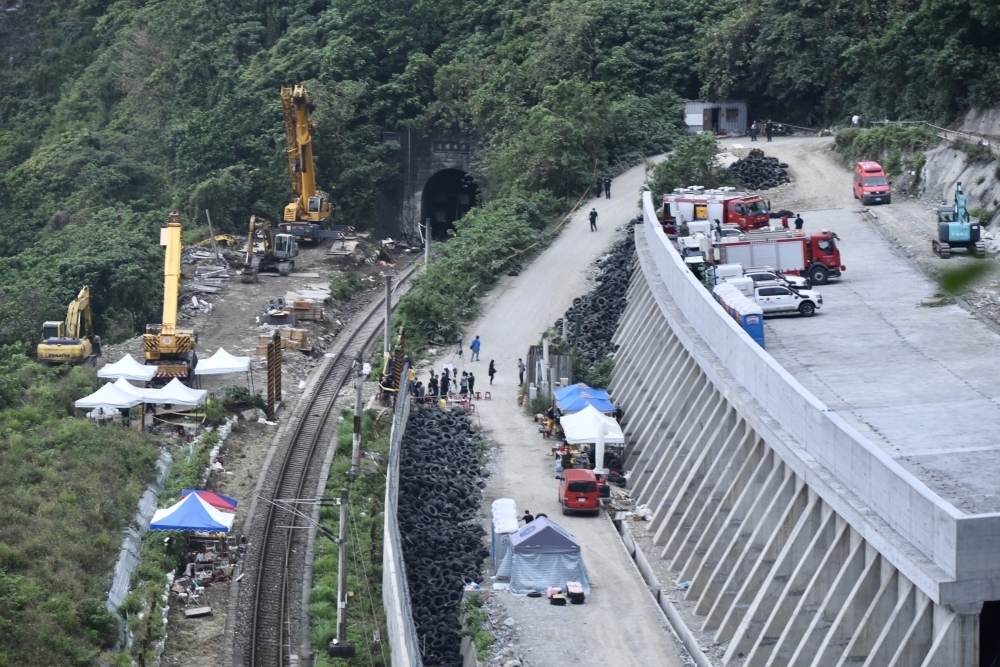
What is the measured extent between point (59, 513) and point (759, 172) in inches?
Result: 1271

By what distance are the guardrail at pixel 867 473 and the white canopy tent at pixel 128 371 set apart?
18.6m

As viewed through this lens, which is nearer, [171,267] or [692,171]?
[171,267]

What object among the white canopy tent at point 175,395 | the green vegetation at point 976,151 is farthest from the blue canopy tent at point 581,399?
the green vegetation at point 976,151

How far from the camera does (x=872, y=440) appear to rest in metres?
27.7

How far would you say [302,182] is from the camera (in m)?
67.9

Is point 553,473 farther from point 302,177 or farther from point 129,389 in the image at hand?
point 302,177

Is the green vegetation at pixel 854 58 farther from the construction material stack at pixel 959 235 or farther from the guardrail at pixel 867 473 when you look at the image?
the guardrail at pixel 867 473

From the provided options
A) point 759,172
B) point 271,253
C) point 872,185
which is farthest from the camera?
point 271,253

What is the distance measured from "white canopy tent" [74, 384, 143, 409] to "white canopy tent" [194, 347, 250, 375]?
12.2ft

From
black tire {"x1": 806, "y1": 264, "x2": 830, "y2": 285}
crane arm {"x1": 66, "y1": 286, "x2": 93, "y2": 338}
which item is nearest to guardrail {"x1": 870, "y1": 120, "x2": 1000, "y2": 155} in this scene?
black tire {"x1": 806, "y1": 264, "x2": 830, "y2": 285}

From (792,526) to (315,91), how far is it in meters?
50.4

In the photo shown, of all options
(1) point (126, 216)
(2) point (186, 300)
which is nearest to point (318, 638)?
(2) point (186, 300)

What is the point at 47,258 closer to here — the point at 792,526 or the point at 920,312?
the point at 920,312

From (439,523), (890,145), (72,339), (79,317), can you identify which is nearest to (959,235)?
(890,145)
